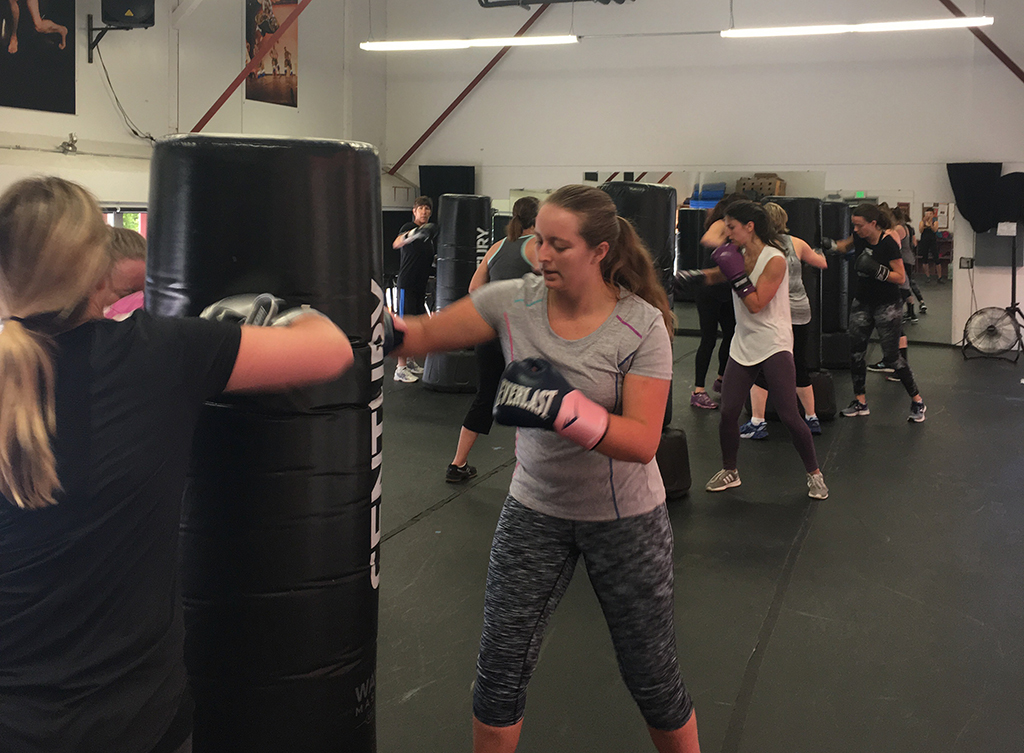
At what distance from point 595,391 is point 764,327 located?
7.92 ft

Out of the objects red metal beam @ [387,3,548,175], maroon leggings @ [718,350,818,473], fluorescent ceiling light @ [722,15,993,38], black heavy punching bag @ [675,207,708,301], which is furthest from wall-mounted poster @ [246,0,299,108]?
maroon leggings @ [718,350,818,473]

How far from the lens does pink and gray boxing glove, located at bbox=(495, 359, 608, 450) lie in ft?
5.11

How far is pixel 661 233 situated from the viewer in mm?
4070

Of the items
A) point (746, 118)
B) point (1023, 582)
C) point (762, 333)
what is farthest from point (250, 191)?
point (746, 118)

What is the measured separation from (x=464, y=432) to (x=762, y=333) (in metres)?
1.52

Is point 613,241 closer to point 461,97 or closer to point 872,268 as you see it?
point 872,268

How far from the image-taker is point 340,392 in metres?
1.62

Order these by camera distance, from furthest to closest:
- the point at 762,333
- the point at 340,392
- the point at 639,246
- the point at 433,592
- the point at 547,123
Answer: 1. the point at 547,123
2. the point at 762,333
3. the point at 433,592
4. the point at 639,246
5. the point at 340,392

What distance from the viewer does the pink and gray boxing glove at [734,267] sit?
3.83 metres

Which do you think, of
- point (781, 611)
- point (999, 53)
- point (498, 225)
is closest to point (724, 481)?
point (781, 611)

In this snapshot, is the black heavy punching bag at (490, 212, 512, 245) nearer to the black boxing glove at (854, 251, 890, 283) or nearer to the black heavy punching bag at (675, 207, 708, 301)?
the black boxing glove at (854, 251, 890, 283)

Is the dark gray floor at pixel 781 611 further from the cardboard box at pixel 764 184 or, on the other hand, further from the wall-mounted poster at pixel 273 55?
the wall-mounted poster at pixel 273 55

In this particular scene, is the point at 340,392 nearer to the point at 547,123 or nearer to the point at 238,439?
the point at 238,439

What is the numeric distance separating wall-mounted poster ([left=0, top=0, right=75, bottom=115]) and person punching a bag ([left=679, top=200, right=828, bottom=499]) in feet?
21.0
